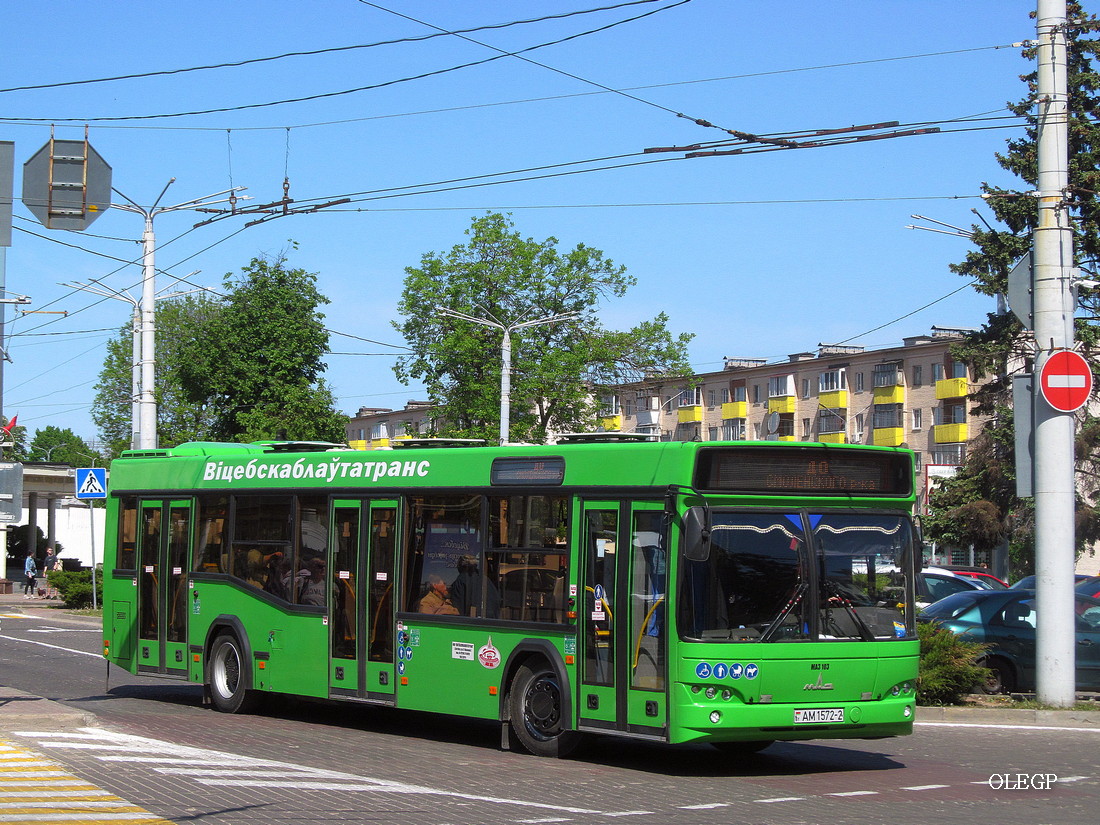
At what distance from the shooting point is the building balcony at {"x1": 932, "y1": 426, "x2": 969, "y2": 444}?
7319cm

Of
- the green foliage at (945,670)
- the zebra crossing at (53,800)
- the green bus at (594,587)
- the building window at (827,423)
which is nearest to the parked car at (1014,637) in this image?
the green foliage at (945,670)

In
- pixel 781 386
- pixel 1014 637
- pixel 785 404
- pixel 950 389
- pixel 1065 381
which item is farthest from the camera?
pixel 781 386

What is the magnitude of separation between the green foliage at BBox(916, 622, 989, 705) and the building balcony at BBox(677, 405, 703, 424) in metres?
73.8

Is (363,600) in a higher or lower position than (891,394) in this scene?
lower

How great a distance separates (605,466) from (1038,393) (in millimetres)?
6608

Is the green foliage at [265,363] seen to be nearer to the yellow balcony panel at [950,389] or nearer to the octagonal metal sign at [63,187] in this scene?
the octagonal metal sign at [63,187]

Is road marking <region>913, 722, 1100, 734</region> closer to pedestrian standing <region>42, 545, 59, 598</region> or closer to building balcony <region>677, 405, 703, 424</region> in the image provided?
pedestrian standing <region>42, 545, 59, 598</region>

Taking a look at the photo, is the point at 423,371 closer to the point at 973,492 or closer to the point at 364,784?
the point at 973,492

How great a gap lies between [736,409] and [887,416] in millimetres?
11735

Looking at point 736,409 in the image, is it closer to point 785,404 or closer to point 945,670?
point 785,404

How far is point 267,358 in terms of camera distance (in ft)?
145

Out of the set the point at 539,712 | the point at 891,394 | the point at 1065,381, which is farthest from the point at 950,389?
the point at 539,712

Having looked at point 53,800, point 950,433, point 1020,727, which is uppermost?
point 950,433

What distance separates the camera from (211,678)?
1631cm
